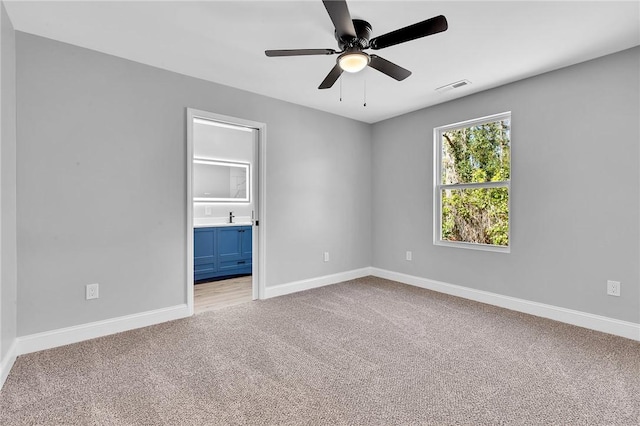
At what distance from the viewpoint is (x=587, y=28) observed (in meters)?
2.29

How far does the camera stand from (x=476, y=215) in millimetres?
3748

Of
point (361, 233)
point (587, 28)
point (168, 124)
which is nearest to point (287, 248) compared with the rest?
point (361, 233)

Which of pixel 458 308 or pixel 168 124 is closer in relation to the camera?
pixel 168 124

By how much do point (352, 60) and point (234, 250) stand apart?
3442 millimetres

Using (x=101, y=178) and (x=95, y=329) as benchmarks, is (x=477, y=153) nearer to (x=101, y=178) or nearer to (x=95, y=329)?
(x=101, y=178)

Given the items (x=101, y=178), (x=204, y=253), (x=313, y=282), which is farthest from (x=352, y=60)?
(x=204, y=253)

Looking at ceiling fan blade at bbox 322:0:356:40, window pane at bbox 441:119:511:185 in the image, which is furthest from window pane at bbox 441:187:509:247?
ceiling fan blade at bbox 322:0:356:40

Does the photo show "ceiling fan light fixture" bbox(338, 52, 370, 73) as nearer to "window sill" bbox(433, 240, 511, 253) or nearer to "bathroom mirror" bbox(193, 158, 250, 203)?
"window sill" bbox(433, 240, 511, 253)

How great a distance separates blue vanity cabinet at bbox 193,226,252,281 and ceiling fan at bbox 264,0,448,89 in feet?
9.78

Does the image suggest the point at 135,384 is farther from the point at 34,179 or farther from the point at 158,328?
the point at 34,179

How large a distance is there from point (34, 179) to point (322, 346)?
252cm

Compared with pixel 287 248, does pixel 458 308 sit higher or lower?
lower

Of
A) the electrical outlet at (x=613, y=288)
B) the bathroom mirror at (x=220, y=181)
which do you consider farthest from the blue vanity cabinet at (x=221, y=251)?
the electrical outlet at (x=613, y=288)

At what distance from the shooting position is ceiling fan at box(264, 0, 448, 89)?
1767 mm
